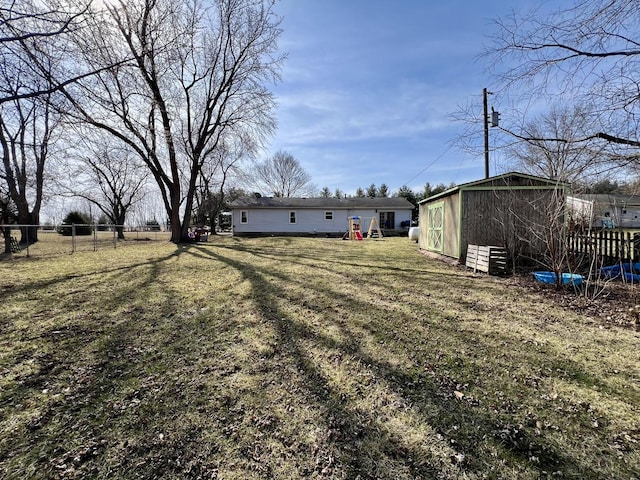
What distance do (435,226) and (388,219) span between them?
14.9 m

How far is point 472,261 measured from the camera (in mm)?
8312

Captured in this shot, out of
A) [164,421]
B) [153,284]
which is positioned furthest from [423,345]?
[153,284]

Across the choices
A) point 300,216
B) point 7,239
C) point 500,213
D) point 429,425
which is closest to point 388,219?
point 300,216

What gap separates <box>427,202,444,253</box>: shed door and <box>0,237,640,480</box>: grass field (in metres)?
6.27

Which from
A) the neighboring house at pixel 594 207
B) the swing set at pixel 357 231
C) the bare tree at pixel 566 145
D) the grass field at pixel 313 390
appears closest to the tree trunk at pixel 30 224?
the grass field at pixel 313 390

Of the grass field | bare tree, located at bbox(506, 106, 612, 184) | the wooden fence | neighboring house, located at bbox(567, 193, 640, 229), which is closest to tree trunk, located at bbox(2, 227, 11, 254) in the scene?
the grass field

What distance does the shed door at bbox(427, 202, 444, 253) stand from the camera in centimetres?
1112

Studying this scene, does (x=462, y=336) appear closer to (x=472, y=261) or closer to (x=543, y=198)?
(x=472, y=261)

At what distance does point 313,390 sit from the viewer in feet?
8.28

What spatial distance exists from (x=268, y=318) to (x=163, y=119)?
562 inches

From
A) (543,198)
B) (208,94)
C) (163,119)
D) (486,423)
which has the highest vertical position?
(208,94)

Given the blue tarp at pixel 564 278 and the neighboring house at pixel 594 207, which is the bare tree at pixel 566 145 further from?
the blue tarp at pixel 564 278

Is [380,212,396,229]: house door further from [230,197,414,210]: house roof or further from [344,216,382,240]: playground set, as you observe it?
[344,216,382,240]: playground set

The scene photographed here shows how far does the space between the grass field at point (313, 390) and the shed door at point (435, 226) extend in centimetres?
627
